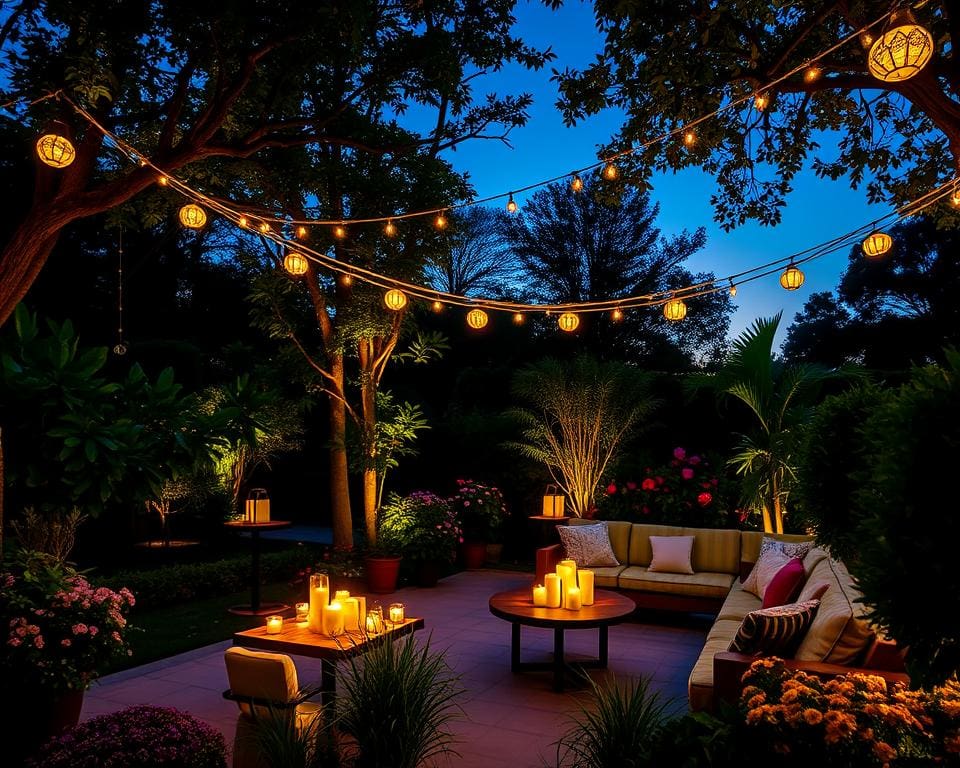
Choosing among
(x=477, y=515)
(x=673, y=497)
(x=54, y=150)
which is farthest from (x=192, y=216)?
(x=673, y=497)

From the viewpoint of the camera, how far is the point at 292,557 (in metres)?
8.52

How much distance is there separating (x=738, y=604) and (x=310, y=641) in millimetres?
3393

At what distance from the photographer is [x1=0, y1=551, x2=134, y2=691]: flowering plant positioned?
3072 mm

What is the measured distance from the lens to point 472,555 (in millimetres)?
9344

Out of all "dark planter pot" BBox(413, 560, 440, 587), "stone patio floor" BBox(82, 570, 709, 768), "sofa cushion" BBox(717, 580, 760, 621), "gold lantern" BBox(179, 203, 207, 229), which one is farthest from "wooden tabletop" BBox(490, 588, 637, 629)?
"gold lantern" BBox(179, 203, 207, 229)

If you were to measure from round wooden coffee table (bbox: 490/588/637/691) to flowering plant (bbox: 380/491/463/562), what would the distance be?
8.48 feet

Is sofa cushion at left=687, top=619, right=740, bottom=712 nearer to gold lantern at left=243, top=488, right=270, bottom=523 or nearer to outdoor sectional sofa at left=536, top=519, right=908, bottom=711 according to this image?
outdoor sectional sofa at left=536, top=519, right=908, bottom=711

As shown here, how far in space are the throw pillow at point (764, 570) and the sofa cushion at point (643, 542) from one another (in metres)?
1.09

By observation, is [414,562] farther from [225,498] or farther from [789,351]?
[789,351]

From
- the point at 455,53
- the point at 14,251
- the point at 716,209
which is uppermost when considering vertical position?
the point at 455,53

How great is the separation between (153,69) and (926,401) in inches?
217

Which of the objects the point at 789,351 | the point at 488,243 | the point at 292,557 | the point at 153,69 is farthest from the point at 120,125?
the point at 789,351

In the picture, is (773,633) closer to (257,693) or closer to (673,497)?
(257,693)

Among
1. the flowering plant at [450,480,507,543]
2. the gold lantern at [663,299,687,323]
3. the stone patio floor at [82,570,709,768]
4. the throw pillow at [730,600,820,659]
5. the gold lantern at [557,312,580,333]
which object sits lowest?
the stone patio floor at [82,570,709,768]
